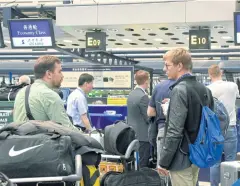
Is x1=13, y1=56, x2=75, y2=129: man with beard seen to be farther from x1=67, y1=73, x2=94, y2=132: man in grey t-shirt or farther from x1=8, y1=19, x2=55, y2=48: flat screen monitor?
x1=8, y1=19, x2=55, y2=48: flat screen monitor

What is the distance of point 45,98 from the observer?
3.43m

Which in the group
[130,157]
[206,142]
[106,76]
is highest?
[206,142]

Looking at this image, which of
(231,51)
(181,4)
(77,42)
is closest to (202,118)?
(181,4)

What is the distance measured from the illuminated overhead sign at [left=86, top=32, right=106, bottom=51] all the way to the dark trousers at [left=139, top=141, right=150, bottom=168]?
433 cm

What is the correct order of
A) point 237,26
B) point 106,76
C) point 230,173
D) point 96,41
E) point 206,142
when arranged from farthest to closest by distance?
1. point 106,76
2. point 96,41
3. point 237,26
4. point 206,142
5. point 230,173

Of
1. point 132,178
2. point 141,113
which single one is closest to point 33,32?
point 141,113

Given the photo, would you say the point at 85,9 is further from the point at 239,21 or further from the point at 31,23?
the point at 239,21

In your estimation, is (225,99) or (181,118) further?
(225,99)

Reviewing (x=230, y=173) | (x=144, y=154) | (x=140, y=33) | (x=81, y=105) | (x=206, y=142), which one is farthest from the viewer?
(x=140, y=33)

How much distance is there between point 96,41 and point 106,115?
232 cm

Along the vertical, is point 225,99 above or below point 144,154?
above

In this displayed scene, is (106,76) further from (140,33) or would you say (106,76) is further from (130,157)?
(130,157)

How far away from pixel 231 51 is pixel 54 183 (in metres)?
16.2

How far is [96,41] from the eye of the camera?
9891 mm
